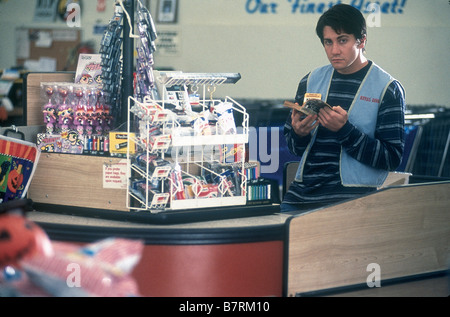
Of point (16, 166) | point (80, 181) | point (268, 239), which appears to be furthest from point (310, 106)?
point (16, 166)

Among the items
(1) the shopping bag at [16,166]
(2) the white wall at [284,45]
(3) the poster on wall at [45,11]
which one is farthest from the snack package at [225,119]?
(3) the poster on wall at [45,11]

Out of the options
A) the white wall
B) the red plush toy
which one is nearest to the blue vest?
the red plush toy

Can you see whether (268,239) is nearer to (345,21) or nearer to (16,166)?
(345,21)

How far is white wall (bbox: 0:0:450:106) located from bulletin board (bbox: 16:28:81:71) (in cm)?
133

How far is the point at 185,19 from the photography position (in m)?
9.50

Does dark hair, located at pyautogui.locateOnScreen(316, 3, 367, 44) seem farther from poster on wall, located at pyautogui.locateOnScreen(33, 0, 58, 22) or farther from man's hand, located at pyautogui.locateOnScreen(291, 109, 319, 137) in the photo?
poster on wall, located at pyautogui.locateOnScreen(33, 0, 58, 22)

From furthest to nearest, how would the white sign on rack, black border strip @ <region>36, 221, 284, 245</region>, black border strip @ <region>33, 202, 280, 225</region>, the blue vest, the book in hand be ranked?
1. the blue vest
2. the book in hand
3. the white sign on rack
4. black border strip @ <region>33, 202, 280, 225</region>
5. black border strip @ <region>36, 221, 284, 245</region>

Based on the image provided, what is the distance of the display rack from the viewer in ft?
9.96

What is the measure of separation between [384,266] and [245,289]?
727 mm

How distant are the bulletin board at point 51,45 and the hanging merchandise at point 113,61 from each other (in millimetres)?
6688

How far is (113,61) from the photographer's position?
11.4 ft
